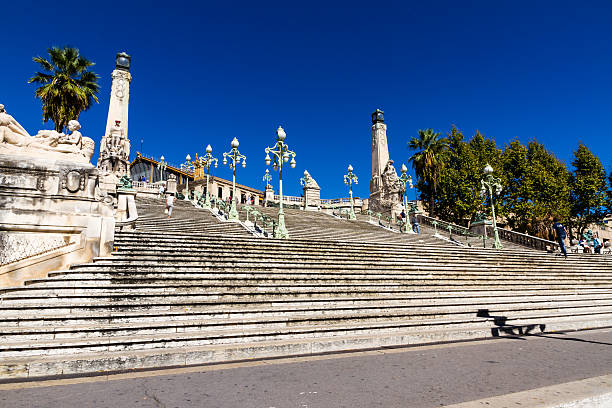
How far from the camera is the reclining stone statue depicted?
7.95m

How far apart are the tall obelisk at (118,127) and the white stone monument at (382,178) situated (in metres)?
24.7

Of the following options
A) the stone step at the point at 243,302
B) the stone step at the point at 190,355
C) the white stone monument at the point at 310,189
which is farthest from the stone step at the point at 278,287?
the white stone monument at the point at 310,189

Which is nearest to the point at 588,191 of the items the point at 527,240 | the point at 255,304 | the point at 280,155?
the point at 527,240

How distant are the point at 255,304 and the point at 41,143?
650 cm

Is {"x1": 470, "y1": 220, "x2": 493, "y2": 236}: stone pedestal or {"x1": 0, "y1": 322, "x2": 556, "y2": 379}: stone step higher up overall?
{"x1": 470, "y1": 220, "x2": 493, "y2": 236}: stone pedestal

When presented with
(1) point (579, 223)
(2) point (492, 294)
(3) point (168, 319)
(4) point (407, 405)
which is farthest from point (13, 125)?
(1) point (579, 223)

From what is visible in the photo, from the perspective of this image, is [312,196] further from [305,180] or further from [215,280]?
[215,280]

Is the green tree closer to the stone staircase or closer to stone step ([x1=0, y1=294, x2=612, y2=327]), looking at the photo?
the stone staircase

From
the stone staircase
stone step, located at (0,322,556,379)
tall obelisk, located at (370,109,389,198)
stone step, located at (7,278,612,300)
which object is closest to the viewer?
stone step, located at (0,322,556,379)

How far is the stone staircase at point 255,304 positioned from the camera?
5.47 metres

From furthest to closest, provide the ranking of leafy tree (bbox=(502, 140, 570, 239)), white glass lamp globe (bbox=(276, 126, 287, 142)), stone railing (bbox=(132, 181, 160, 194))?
1. stone railing (bbox=(132, 181, 160, 194))
2. leafy tree (bbox=(502, 140, 570, 239))
3. white glass lamp globe (bbox=(276, 126, 287, 142))

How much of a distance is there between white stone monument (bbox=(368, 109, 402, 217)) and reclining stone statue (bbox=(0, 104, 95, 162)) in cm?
2720

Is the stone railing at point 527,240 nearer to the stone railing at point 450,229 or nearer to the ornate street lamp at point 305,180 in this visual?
the stone railing at point 450,229

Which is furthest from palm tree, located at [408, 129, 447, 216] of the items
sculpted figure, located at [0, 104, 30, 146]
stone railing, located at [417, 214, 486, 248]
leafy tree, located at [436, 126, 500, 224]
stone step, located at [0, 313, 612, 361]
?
sculpted figure, located at [0, 104, 30, 146]
